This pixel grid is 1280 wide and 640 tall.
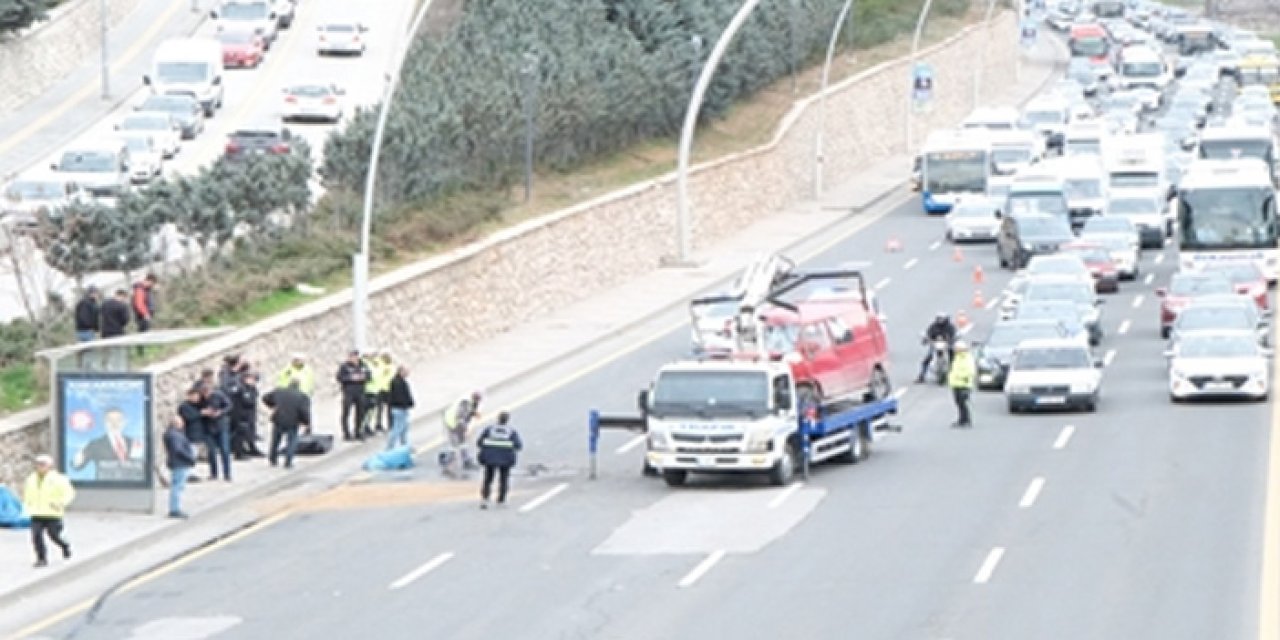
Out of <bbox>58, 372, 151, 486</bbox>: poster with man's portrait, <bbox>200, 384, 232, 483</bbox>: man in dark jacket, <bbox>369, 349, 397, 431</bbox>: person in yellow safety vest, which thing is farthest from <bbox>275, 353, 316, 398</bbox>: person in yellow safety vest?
<bbox>58, 372, 151, 486</bbox>: poster with man's portrait

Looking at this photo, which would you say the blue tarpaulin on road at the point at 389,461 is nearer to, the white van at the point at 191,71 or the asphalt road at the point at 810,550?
the asphalt road at the point at 810,550

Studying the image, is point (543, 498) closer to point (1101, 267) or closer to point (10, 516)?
point (10, 516)

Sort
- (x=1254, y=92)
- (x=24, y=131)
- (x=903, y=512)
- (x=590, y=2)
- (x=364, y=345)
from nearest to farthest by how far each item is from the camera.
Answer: (x=903, y=512)
(x=364, y=345)
(x=24, y=131)
(x=590, y=2)
(x=1254, y=92)

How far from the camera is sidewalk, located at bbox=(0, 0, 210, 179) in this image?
74.1 m

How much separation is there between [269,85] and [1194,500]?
2231 inches

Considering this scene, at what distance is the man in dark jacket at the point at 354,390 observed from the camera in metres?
41.2

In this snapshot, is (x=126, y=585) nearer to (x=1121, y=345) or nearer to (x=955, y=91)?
(x=1121, y=345)

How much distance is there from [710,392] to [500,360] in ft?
49.1

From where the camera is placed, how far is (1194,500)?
34656mm

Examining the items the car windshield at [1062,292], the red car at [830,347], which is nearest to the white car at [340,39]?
the car windshield at [1062,292]

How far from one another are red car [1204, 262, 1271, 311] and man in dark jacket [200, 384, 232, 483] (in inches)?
933

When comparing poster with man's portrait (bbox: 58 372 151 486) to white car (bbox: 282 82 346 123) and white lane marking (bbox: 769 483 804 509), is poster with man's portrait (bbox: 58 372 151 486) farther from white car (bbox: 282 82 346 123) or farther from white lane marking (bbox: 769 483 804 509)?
white car (bbox: 282 82 346 123)

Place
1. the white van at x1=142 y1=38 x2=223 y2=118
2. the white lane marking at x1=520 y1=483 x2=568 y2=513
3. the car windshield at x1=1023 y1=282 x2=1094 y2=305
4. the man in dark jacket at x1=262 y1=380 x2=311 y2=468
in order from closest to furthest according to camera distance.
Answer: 1. the white lane marking at x1=520 y1=483 x2=568 y2=513
2. the man in dark jacket at x1=262 y1=380 x2=311 y2=468
3. the car windshield at x1=1023 y1=282 x2=1094 y2=305
4. the white van at x1=142 y1=38 x2=223 y2=118

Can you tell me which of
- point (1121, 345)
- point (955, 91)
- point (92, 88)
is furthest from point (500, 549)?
point (955, 91)
